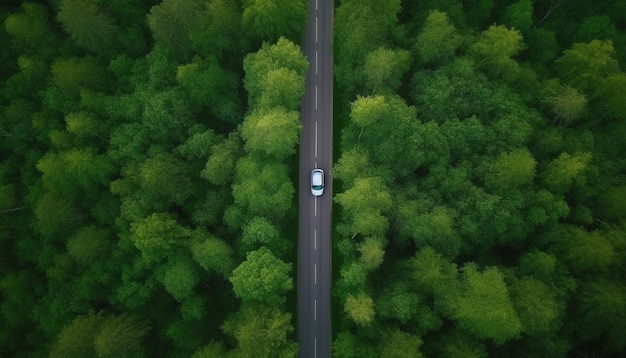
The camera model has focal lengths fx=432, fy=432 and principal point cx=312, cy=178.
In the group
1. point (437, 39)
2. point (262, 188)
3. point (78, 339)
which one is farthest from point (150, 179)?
point (437, 39)

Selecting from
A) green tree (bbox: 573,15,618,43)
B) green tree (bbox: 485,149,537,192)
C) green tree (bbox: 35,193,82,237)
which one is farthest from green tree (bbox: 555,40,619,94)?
green tree (bbox: 35,193,82,237)

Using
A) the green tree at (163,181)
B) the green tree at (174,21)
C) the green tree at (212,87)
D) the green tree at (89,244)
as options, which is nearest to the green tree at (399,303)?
the green tree at (163,181)

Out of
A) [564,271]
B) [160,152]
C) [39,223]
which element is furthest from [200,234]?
[564,271]

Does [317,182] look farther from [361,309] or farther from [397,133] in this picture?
[361,309]

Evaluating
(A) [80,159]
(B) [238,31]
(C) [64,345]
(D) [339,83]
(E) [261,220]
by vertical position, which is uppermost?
(B) [238,31]

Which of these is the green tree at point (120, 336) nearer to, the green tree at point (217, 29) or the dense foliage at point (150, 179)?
the dense foliage at point (150, 179)

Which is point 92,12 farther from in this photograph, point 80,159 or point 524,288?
point 524,288
